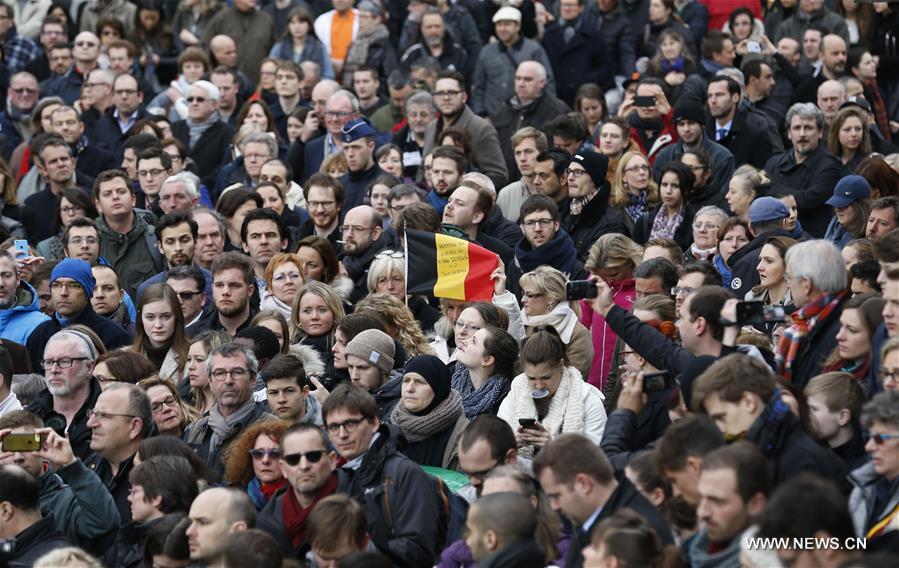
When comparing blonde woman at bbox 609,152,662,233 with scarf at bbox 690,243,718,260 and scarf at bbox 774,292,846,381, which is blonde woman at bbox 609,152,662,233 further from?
scarf at bbox 774,292,846,381

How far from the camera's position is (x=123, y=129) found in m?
16.5

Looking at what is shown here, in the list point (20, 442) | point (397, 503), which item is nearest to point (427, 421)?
point (397, 503)

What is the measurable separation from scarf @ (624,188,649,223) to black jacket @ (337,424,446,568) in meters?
5.33

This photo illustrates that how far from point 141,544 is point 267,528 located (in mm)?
571

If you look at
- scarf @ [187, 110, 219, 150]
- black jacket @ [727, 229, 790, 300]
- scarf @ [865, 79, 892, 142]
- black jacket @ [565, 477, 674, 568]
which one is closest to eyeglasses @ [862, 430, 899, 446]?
black jacket @ [565, 477, 674, 568]

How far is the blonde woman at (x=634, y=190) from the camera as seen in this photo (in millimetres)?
13039

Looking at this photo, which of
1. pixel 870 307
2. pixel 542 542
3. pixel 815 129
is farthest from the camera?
pixel 815 129

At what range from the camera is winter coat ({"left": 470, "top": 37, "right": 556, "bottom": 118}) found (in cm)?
1702

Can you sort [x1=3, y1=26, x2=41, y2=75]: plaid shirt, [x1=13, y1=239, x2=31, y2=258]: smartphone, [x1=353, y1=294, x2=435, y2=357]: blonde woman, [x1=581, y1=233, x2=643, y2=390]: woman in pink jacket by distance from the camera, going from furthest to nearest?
[x1=3, y1=26, x2=41, y2=75]: plaid shirt < [x1=13, y1=239, x2=31, y2=258]: smartphone < [x1=581, y1=233, x2=643, y2=390]: woman in pink jacket < [x1=353, y1=294, x2=435, y2=357]: blonde woman

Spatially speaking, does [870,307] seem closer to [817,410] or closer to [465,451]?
[817,410]

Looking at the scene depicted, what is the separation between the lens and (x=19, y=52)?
1864 cm

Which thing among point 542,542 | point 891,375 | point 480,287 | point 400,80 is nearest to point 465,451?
point 542,542

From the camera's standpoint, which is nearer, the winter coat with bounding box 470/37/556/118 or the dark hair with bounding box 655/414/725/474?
the dark hair with bounding box 655/414/725/474

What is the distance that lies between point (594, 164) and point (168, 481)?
5755mm
